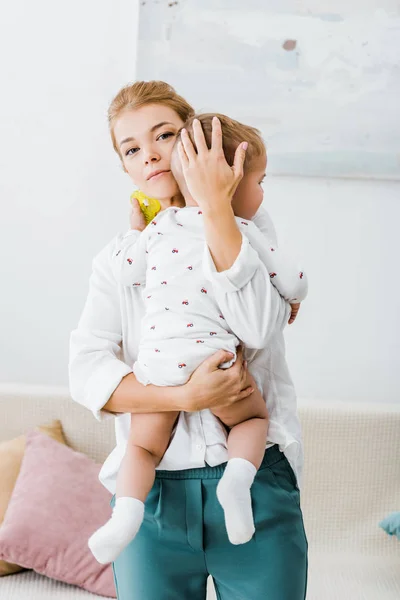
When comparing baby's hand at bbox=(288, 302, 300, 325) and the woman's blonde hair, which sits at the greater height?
the woman's blonde hair

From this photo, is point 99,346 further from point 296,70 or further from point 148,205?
point 296,70

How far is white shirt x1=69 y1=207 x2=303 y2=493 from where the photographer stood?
1163mm

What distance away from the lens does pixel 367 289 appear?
2.69 meters

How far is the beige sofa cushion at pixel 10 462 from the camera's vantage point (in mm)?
2283

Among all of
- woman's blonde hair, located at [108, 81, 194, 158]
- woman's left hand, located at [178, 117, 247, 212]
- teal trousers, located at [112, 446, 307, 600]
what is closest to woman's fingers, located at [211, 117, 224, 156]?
woman's left hand, located at [178, 117, 247, 212]

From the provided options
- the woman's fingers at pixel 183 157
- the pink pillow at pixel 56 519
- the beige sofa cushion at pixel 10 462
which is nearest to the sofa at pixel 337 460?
the beige sofa cushion at pixel 10 462

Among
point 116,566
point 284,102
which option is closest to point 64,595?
point 116,566

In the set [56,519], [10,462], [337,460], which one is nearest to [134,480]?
[56,519]

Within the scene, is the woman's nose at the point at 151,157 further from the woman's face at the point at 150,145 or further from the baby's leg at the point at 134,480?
the baby's leg at the point at 134,480

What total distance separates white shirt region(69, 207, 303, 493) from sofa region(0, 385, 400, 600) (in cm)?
120

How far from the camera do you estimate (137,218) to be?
4.63ft

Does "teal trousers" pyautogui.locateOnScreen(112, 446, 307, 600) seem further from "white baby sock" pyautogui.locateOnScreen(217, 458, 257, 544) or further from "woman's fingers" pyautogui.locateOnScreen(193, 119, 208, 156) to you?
"woman's fingers" pyautogui.locateOnScreen(193, 119, 208, 156)

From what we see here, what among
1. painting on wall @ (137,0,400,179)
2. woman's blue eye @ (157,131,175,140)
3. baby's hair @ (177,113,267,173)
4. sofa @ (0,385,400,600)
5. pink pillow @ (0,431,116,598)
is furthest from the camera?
painting on wall @ (137,0,400,179)

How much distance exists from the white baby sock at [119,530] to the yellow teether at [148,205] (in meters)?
0.52
